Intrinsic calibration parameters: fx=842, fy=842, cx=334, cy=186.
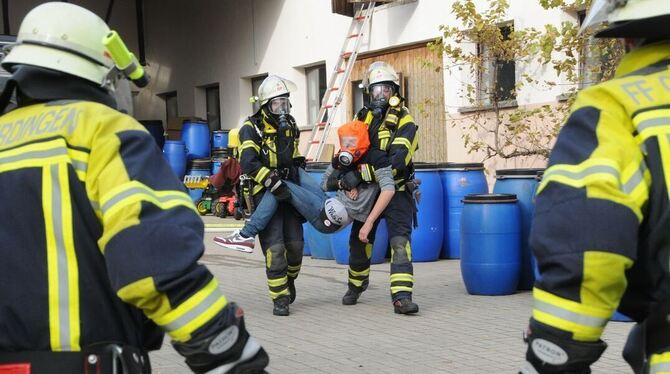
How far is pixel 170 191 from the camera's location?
7.12ft

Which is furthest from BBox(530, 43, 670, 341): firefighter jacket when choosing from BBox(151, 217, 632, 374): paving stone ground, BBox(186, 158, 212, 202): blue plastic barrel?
BBox(186, 158, 212, 202): blue plastic barrel

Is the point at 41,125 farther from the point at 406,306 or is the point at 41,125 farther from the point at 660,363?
the point at 406,306

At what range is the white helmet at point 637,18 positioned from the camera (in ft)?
6.82

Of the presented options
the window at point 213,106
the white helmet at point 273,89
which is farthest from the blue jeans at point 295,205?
the window at point 213,106

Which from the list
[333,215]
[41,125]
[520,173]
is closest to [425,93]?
[520,173]

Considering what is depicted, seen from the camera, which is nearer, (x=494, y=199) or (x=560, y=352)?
(x=560, y=352)

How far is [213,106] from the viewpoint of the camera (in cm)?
2023

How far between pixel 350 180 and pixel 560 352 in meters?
5.25

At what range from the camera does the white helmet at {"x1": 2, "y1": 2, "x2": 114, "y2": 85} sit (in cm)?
231

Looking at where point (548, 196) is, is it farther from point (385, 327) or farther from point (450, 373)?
point (385, 327)

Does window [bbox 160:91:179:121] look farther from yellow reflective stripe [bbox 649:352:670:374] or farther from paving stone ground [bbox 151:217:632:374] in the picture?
yellow reflective stripe [bbox 649:352:670:374]

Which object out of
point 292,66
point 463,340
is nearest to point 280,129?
point 463,340

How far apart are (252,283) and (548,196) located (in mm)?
7306

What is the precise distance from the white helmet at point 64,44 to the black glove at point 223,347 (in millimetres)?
796
